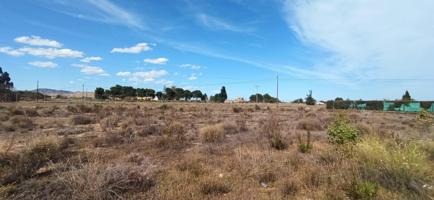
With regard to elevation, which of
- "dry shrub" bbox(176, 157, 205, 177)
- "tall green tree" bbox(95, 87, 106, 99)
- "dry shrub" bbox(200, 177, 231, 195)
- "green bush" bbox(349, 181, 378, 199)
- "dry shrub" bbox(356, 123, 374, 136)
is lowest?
"dry shrub" bbox(200, 177, 231, 195)

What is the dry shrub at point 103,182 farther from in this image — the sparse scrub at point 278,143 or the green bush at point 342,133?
the sparse scrub at point 278,143

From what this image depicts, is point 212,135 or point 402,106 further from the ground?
point 402,106

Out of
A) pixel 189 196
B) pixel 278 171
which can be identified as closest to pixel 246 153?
pixel 278 171

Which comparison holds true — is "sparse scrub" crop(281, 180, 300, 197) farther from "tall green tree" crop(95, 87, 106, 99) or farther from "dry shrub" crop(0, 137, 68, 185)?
"tall green tree" crop(95, 87, 106, 99)

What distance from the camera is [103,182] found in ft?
20.4

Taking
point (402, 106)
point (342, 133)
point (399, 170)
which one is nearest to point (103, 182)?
point (399, 170)

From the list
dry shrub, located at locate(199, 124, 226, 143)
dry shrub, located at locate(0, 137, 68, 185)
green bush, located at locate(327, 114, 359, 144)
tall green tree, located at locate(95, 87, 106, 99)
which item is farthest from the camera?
tall green tree, located at locate(95, 87, 106, 99)

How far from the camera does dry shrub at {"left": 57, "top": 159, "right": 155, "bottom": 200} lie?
5976 mm

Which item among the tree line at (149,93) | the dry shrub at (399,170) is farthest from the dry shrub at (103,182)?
the tree line at (149,93)

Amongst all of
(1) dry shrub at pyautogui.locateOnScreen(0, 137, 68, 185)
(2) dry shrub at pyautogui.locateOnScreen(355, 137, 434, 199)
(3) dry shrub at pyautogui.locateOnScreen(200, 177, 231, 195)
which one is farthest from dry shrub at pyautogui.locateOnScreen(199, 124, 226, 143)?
(2) dry shrub at pyautogui.locateOnScreen(355, 137, 434, 199)

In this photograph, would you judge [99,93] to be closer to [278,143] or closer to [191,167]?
[278,143]

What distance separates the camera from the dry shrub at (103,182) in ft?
19.6

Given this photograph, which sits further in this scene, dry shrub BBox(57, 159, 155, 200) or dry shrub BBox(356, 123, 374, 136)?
dry shrub BBox(356, 123, 374, 136)

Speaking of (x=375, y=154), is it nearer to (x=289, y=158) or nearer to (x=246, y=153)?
(x=289, y=158)
